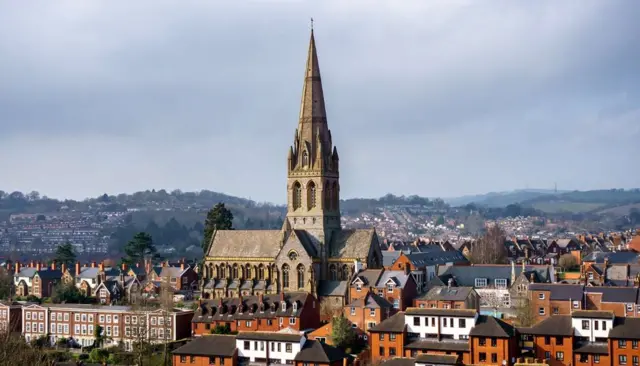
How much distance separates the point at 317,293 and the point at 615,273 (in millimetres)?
28545

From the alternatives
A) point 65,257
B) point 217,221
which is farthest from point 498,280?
point 65,257

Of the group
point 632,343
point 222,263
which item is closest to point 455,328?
point 632,343

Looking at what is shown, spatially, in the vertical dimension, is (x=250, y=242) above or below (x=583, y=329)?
above

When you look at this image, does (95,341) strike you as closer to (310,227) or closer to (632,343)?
(310,227)

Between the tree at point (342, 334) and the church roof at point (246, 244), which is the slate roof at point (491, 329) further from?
the church roof at point (246, 244)

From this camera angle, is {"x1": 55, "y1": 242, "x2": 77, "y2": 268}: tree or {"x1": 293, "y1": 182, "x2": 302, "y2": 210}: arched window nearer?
{"x1": 293, "y1": 182, "x2": 302, "y2": 210}: arched window

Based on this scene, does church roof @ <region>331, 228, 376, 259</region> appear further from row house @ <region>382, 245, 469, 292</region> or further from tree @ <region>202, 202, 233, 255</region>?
tree @ <region>202, 202, 233, 255</region>

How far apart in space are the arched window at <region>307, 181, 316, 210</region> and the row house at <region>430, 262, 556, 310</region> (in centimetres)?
1366

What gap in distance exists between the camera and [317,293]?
8125 cm

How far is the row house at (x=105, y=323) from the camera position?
3081 inches

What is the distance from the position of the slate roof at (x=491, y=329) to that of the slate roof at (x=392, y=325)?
17.9 ft

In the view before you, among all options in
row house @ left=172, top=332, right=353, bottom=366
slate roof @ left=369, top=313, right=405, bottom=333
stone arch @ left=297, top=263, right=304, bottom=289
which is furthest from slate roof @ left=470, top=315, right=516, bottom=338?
stone arch @ left=297, top=263, right=304, bottom=289

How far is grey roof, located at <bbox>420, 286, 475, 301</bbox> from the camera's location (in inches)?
2916

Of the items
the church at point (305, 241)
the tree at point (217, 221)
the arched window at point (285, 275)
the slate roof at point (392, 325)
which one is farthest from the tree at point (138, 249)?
the slate roof at point (392, 325)
